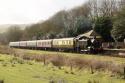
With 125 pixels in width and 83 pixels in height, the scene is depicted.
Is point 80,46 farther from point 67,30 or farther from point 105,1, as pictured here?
point 105,1

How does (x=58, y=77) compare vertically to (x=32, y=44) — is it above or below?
below

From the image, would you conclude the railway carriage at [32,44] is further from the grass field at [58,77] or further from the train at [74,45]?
the grass field at [58,77]

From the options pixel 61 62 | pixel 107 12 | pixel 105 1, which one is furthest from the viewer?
pixel 105 1

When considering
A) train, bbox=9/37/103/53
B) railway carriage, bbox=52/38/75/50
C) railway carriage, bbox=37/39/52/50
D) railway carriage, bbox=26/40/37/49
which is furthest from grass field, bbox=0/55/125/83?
railway carriage, bbox=26/40/37/49

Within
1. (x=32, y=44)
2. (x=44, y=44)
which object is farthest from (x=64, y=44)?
(x=32, y=44)

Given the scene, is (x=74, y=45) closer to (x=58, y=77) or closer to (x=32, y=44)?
(x=32, y=44)

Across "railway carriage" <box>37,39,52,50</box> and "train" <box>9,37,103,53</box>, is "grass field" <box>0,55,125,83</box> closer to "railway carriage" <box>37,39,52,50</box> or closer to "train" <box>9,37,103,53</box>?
"train" <box>9,37,103,53</box>

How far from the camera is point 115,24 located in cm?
7062

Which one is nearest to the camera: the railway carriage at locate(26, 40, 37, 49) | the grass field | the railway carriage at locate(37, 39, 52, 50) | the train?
the grass field

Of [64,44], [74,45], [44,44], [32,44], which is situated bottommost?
[74,45]

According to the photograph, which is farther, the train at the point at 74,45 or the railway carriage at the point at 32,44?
the railway carriage at the point at 32,44

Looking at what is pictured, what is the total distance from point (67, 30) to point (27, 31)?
189 ft

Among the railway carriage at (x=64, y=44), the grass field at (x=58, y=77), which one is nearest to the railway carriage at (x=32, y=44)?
the railway carriage at (x=64, y=44)

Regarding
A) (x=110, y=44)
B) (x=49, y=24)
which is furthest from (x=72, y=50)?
(x=49, y=24)
